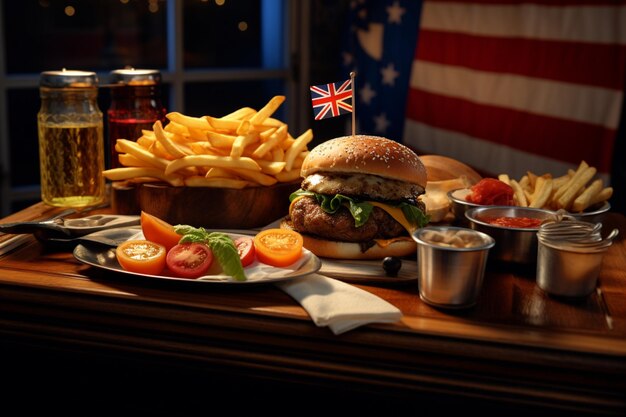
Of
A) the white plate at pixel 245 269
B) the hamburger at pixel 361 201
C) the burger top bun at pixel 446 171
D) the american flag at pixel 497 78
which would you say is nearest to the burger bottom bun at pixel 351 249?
the hamburger at pixel 361 201

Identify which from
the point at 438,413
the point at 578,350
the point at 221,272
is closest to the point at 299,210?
the point at 221,272

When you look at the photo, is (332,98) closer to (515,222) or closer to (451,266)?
(515,222)

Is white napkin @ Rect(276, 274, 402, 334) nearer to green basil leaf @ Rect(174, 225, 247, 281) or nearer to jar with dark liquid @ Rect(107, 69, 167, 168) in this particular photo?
green basil leaf @ Rect(174, 225, 247, 281)

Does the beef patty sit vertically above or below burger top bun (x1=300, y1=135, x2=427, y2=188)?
below

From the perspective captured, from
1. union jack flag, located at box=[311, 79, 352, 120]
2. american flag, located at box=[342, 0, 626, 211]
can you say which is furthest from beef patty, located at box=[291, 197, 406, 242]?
american flag, located at box=[342, 0, 626, 211]

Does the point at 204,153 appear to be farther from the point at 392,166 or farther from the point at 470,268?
the point at 470,268

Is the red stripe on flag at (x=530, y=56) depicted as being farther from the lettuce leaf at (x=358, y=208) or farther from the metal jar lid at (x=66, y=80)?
the metal jar lid at (x=66, y=80)

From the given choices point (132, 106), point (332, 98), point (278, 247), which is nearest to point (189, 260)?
point (278, 247)
